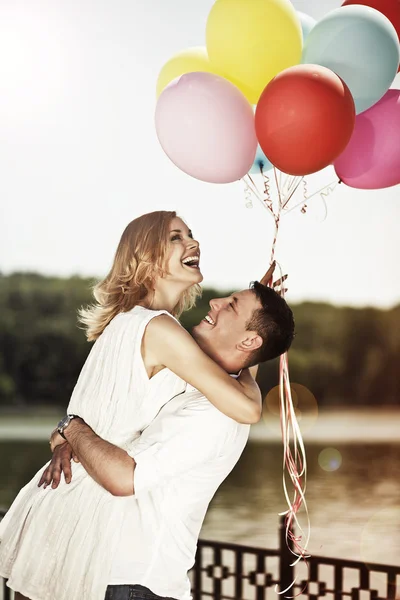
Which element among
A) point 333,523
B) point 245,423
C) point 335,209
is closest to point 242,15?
point 245,423

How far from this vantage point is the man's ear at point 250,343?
1767 mm

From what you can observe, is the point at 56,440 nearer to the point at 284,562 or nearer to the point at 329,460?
the point at 284,562

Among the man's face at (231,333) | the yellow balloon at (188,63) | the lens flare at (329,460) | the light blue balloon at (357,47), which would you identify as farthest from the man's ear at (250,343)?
the lens flare at (329,460)

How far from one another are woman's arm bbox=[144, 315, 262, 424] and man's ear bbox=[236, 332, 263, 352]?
149 millimetres

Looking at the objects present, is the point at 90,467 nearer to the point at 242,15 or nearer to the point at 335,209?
the point at 242,15

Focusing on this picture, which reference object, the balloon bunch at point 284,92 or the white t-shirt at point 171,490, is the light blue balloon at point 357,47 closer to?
the balloon bunch at point 284,92

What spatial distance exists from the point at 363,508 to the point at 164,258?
2121cm

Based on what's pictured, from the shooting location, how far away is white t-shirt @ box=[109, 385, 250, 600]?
5.06 ft

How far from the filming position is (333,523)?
20.4 m

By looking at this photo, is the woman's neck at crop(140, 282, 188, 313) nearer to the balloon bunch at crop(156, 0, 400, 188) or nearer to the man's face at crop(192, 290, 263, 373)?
the man's face at crop(192, 290, 263, 373)

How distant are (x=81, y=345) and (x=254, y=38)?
22220 mm

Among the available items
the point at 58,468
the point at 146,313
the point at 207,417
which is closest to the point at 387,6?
the point at 146,313

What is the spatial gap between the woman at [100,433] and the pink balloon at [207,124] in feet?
1.90

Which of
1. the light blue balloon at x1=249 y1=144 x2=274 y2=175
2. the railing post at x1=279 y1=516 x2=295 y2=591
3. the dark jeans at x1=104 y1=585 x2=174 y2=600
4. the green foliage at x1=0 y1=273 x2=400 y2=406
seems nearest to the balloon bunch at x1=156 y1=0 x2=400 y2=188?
the light blue balloon at x1=249 y1=144 x2=274 y2=175
